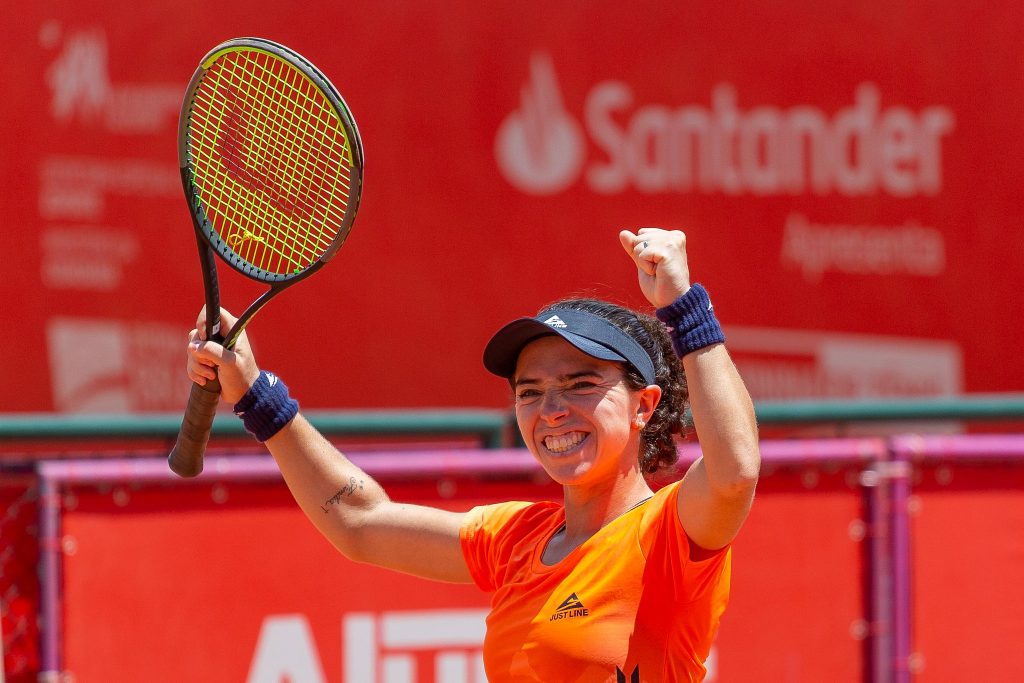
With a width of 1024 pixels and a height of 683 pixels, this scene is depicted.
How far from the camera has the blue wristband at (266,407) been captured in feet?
9.95

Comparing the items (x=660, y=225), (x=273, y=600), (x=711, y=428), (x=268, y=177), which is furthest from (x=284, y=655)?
(x=660, y=225)

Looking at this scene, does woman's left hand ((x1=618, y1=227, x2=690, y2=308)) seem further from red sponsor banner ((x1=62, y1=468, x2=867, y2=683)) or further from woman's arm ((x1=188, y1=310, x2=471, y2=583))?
red sponsor banner ((x1=62, y1=468, x2=867, y2=683))

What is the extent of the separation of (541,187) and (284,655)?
275cm

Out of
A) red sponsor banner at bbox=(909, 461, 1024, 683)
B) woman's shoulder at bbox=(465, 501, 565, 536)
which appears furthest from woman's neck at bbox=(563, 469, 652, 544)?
red sponsor banner at bbox=(909, 461, 1024, 683)

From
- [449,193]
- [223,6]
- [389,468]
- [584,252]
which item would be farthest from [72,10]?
[389,468]

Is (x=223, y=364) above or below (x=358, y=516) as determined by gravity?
above

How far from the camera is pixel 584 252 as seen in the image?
22.1ft

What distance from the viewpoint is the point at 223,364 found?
298 cm

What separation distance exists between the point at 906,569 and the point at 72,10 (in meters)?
3.85

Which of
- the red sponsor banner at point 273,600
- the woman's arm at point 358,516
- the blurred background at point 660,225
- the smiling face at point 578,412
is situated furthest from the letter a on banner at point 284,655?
the smiling face at point 578,412

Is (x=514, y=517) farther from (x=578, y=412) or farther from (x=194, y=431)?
(x=194, y=431)

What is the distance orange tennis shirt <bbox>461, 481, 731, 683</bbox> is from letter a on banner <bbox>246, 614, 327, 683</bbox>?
1.92m

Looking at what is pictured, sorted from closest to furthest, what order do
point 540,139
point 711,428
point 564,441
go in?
point 711,428, point 564,441, point 540,139

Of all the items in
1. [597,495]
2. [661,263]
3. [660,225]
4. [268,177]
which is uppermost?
[660,225]
